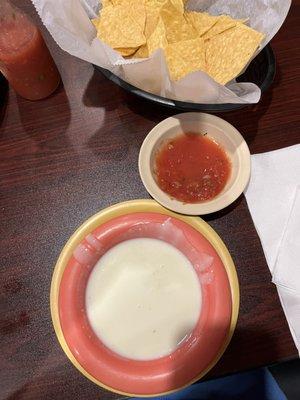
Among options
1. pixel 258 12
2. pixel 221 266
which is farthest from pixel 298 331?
pixel 258 12

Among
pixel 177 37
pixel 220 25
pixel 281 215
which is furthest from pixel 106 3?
pixel 281 215

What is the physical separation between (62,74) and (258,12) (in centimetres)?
60

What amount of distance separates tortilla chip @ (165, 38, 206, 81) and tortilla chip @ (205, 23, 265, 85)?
48mm

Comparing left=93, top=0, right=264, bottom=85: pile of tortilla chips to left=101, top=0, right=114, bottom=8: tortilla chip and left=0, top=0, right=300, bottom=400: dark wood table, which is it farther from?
left=0, top=0, right=300, bottom=400: dark wood table

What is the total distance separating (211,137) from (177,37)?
0.99 ft

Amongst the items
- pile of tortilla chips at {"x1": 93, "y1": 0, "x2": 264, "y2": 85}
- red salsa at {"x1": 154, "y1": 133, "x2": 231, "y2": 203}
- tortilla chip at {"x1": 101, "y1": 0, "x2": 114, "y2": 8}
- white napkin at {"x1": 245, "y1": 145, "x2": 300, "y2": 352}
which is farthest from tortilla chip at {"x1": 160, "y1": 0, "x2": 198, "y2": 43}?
white napkin at {"x1": 245, "y1": 145, "x2": 300, "y2": 352}

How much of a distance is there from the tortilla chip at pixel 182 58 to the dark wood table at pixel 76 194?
0.13m

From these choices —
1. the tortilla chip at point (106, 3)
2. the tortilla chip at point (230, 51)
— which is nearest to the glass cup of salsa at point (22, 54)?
the tortilla chip at point (106, 3)

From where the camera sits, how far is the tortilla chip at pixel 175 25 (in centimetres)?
110

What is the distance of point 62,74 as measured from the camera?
3.98 ft

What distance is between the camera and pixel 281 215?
1.05 meters

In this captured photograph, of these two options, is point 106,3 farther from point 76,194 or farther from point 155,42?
point 76,194

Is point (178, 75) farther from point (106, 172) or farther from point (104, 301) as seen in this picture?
point (104, 301)

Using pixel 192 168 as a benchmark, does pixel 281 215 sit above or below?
below
